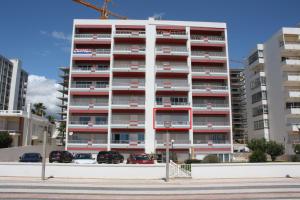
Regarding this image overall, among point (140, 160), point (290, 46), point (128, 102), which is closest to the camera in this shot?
point (140, 160)

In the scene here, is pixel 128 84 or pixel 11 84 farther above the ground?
pixel 11 84

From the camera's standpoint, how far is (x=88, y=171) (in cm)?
2558

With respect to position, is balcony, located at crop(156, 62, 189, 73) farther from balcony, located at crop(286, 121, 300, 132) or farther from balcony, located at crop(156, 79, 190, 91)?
balcony, located at crop(286, 121, 300, 132)

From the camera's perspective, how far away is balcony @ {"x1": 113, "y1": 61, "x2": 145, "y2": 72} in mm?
55938

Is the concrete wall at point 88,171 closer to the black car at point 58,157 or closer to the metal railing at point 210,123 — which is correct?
the black car at point 58,157

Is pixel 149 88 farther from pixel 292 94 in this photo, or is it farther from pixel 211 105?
pixel 292 94

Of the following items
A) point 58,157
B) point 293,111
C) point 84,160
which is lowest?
point 84,160

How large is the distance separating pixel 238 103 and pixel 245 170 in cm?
10853

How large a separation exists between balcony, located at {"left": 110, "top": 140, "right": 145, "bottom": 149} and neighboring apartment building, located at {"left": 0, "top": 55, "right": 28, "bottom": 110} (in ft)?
257

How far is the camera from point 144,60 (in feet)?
192

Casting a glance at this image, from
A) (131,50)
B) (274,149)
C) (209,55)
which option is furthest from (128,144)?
(274,149)

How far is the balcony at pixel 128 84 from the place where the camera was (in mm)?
55156

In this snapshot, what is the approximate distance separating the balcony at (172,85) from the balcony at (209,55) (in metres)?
5.71

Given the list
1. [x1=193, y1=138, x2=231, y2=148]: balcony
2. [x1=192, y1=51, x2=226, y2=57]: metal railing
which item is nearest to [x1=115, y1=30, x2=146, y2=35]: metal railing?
[x1=192, y1=51, x2=226, y2=57]: metal railing
